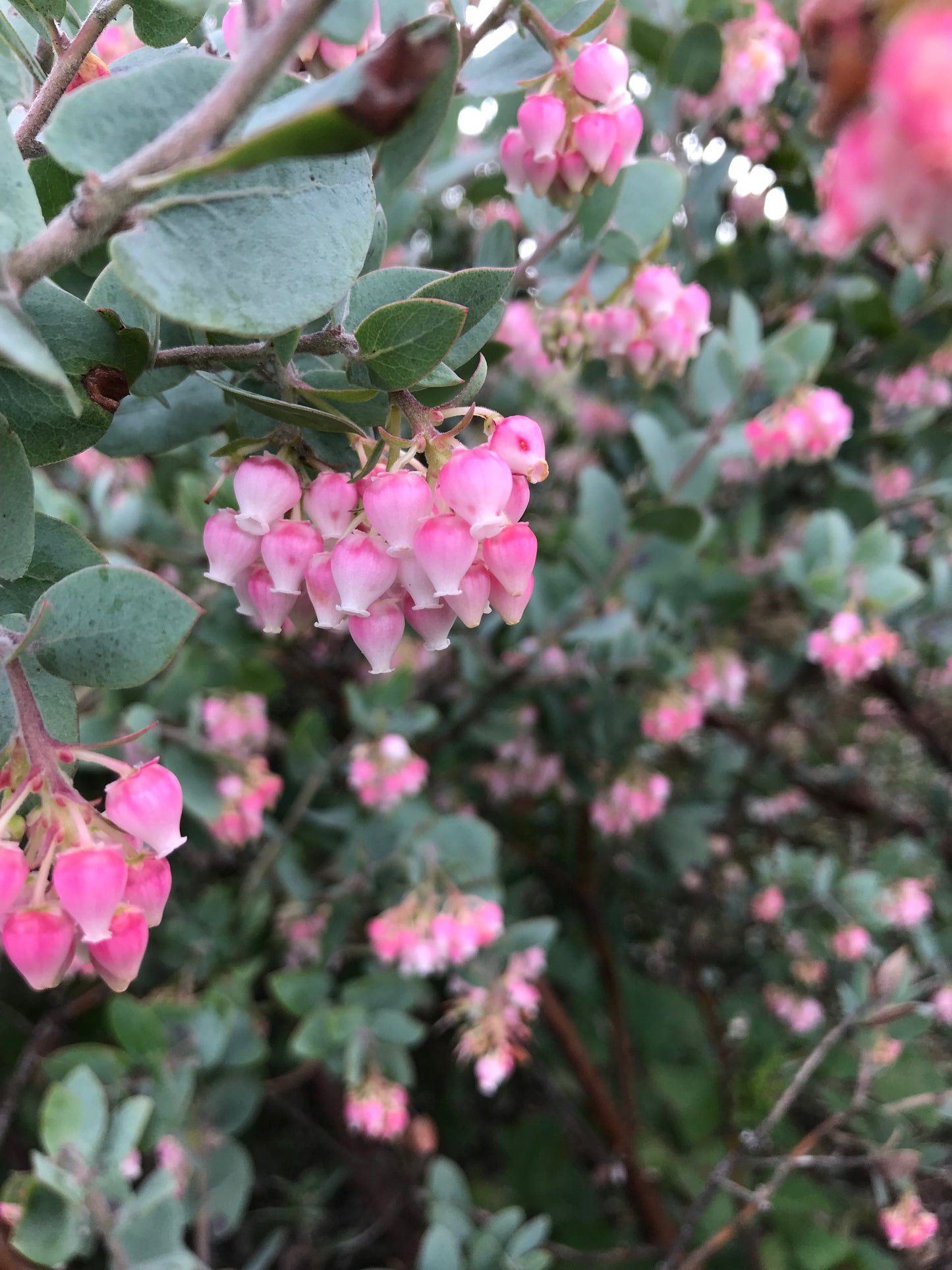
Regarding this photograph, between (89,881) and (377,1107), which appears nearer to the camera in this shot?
(89,881)

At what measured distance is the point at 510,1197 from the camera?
7.07ft

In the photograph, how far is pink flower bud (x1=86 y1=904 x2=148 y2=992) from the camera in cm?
45

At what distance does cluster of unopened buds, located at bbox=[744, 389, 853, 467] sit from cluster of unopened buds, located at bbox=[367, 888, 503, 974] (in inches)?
32.7

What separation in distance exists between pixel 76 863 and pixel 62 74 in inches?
16.0

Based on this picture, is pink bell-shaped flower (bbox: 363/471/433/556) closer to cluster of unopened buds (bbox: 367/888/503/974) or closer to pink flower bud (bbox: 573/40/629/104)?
pink flower bud (bbox: 573/40/629/104)

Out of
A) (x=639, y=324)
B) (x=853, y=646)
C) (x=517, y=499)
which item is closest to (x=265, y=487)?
(x=517, y=499)

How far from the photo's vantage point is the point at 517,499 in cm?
51

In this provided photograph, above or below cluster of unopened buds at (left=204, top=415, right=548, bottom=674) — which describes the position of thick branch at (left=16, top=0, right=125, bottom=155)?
above

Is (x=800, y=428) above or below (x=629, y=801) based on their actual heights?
above

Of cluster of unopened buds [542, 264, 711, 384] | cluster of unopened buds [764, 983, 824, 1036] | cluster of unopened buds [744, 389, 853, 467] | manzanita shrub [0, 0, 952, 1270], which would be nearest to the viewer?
manzanita shrub [0, 0, 952, 1270]

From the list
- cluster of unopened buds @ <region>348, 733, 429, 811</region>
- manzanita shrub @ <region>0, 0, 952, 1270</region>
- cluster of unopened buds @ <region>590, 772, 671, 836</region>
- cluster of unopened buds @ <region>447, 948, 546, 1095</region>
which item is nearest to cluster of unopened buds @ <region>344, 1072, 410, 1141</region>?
manzanita shrub @ <region>0, 0, 952, 1270</region>

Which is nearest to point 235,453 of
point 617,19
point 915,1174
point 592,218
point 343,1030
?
point 592,218

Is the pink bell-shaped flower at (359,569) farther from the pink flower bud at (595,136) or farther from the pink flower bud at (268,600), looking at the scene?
the pink flower bud at (595,136)

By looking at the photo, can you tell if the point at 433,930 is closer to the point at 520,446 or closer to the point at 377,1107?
the point at 377,1107
